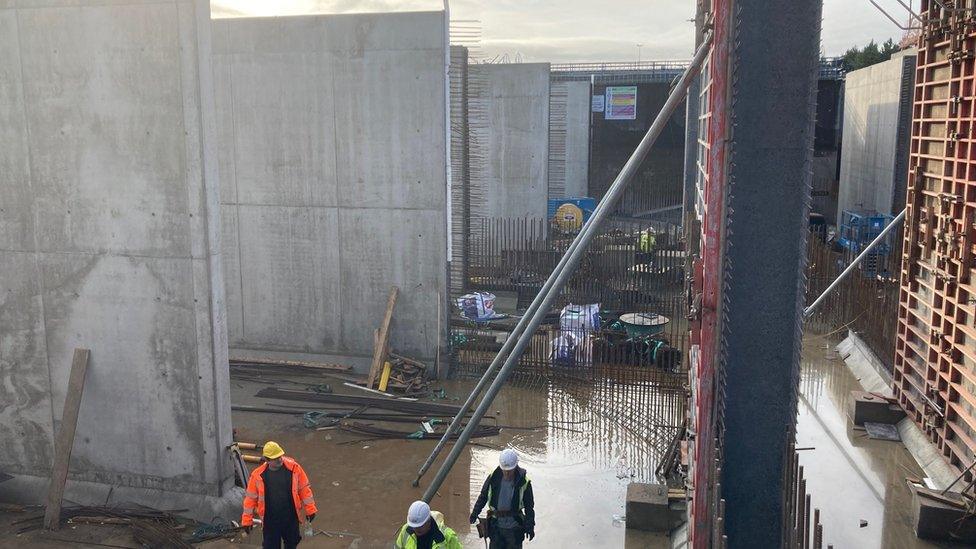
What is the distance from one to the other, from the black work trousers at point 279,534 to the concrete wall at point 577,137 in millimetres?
26743

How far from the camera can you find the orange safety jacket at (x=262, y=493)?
23.8ft

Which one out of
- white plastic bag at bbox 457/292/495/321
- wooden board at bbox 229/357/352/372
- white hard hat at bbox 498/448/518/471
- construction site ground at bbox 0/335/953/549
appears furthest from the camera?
white plastic bag at bbox 457/292/495/321

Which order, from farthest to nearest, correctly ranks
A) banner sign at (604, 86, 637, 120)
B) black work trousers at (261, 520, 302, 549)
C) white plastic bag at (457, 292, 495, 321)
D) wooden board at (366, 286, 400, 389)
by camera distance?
1. banner sign at (604, 86, 637, 120)
2. white plastic bag at (457, 292, 495, 321)
3. wooden board at (366, 286, 400, 389)
4. black work trousers at (261, 520, 302, 549)

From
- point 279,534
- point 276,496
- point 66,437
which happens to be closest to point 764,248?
point 276,496

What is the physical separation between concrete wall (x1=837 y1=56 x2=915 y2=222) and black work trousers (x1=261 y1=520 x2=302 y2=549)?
63.7 feet

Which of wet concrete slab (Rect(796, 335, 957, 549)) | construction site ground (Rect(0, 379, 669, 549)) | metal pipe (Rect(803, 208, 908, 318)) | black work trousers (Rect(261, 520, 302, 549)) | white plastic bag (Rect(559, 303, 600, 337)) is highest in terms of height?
metal pipe (Rect(803, 208, 908, 318))

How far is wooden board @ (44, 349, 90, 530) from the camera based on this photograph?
28.2ft

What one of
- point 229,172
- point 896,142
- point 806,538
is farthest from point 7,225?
point 896,142

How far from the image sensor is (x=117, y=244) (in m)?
8.57

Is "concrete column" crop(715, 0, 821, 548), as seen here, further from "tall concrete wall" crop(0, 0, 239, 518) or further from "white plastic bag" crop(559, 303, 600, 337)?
"white plastic bag" crop(559, 303, 600, 337)

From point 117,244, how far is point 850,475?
9.00 meters

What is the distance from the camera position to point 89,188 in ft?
28.0

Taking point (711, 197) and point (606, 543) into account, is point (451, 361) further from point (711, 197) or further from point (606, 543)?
point (711, 197)

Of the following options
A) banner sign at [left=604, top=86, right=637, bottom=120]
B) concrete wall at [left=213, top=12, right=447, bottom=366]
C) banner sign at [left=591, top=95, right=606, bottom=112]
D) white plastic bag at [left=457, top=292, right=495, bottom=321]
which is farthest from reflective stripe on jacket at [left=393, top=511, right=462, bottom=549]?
banner sign at [left=591, top=95, right=606, bottom=112]
